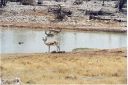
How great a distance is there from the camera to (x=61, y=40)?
51.2 metres

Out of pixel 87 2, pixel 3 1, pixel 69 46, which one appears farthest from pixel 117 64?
pixel 87 2

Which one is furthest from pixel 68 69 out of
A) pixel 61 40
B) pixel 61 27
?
pixel 61 27

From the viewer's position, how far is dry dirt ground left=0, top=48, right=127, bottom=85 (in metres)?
24.7

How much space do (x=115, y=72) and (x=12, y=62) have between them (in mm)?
7865

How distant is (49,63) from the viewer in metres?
31.6

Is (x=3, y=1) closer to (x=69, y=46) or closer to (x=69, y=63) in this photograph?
(x=69, y=46)

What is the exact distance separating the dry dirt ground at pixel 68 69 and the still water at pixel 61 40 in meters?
8.67

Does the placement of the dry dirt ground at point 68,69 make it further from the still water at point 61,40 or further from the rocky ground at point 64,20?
the rocky ground at point 64,20

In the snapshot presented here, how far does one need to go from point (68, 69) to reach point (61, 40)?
2271cm

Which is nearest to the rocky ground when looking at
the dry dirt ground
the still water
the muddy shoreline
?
the muddy shoreline

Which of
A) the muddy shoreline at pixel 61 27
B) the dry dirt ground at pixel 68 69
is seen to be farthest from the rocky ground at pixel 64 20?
the dry dirt ground at pixel 68 69

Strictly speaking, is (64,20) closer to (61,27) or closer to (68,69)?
(61,27)

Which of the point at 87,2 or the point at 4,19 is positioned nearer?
the point at 4,19

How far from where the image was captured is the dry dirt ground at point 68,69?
2471cm
